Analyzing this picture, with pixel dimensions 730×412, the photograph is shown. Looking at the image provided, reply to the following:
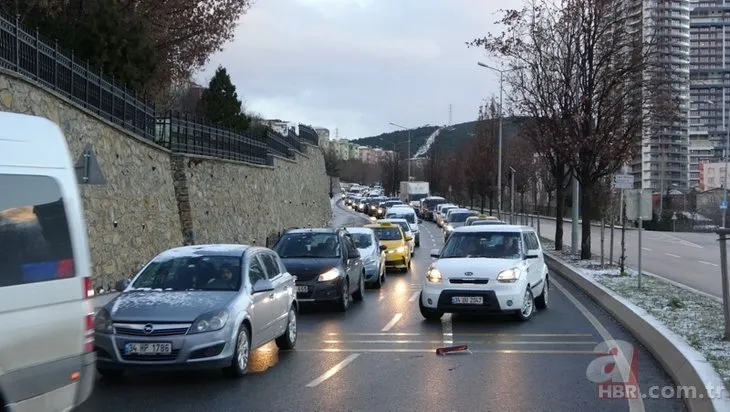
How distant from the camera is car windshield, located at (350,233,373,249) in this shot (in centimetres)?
2153

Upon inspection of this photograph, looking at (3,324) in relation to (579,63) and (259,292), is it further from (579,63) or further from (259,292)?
(579,63)

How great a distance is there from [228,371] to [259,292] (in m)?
1.22

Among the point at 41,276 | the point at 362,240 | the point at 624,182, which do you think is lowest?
the point at 362,240

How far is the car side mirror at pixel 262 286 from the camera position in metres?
9.92

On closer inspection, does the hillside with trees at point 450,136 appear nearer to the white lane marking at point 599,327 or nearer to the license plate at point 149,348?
the white lane marking at point 599,327

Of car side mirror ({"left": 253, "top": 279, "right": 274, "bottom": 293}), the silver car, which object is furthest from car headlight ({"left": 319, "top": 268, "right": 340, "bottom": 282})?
car side mirror ({"left": 253, "top": 279, "right": 274, "bottom": 293})

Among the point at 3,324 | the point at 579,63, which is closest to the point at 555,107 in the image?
the point at 579,63

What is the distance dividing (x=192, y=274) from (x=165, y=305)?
3.69ft

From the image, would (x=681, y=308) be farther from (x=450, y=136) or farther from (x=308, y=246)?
(x=450, y=136)

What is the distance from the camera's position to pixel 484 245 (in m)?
15.3

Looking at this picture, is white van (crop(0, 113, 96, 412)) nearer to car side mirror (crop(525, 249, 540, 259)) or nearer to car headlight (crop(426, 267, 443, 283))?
car headlight (crop(426, 267, 443, 283))

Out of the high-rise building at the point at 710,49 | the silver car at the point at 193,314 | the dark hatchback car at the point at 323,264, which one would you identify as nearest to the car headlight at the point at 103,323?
the silver car at the point at 193,314

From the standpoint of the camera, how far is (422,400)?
8.11 metres

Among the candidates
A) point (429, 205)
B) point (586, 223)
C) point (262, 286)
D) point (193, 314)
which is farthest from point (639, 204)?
point (429, 205)
